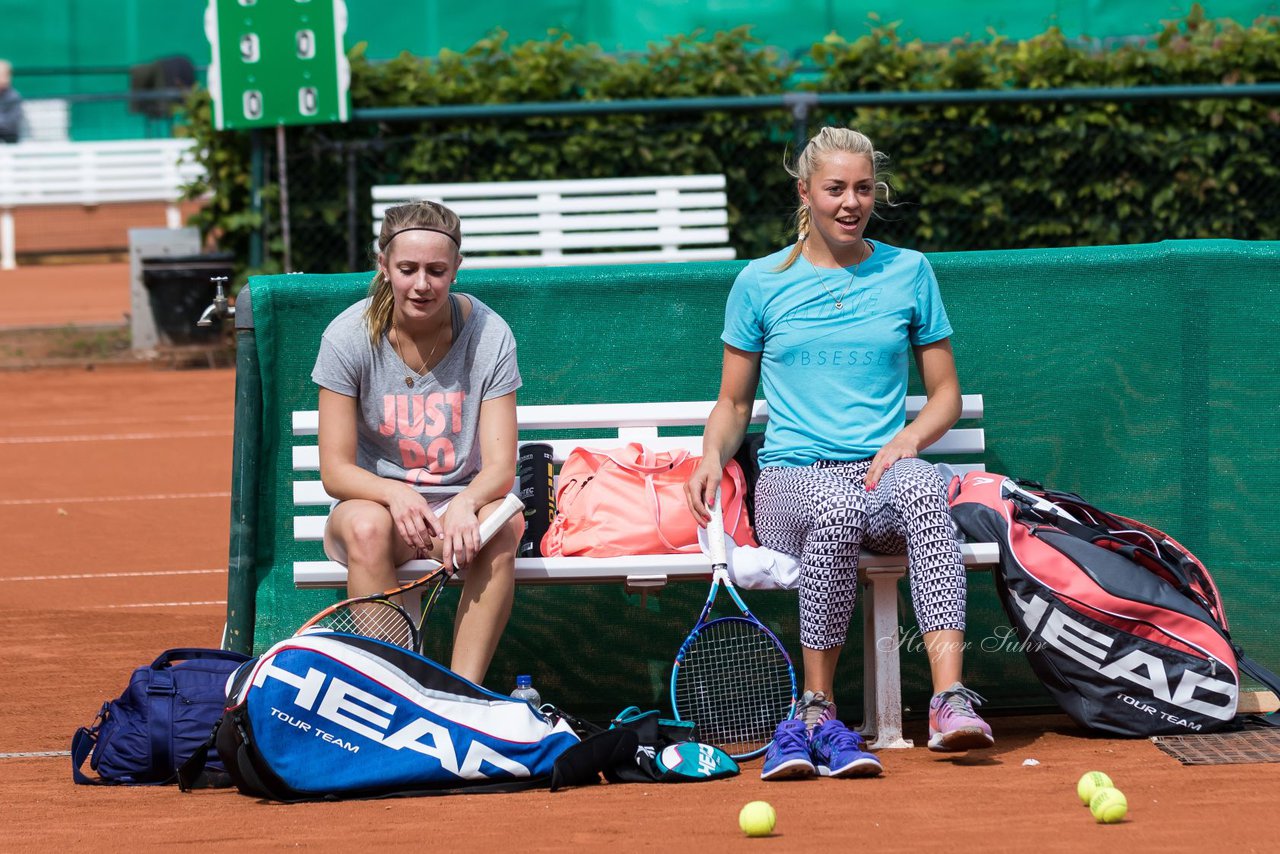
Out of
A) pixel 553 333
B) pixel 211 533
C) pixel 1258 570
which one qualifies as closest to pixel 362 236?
pixel 211 533

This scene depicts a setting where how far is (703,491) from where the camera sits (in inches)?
187

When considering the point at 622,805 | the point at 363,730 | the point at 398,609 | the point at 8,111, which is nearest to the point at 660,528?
the point at 398,609

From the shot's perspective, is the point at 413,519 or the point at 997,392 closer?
the point at 413,519

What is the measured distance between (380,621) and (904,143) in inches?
333

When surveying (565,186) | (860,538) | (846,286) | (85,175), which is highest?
(85,175)

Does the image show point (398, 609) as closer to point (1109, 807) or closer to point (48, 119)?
point (1109, 807)

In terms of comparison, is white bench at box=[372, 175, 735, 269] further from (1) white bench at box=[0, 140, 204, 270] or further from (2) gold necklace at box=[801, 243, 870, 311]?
(1) white bench at box=[0, 140, 204, 270]

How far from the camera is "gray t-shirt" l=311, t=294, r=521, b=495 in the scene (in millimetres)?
4770

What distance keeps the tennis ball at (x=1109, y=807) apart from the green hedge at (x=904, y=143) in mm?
8555

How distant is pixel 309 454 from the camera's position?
512 cm

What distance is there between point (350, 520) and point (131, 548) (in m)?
3.81

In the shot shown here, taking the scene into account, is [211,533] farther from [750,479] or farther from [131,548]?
[750,479]

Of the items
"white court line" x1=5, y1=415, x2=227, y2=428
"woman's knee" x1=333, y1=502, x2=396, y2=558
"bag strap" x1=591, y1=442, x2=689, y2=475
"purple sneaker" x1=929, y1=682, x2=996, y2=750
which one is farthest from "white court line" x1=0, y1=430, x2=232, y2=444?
"purple sneaker" x1=929, y1=682, x2=996, y2=750

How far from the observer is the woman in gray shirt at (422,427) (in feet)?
15.1
